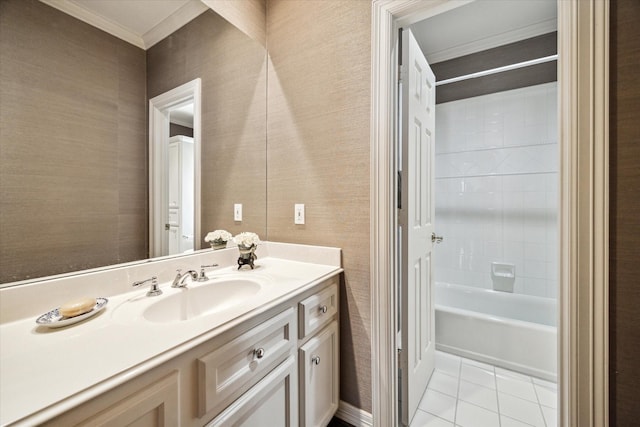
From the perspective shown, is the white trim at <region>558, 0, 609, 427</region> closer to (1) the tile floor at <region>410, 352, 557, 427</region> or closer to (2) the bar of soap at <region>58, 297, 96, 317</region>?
(1) the tile floor at <region>410, 352, 557, 427</region>

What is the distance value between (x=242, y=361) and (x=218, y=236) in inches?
31.0

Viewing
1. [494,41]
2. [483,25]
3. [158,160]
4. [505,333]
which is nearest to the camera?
[158,160]

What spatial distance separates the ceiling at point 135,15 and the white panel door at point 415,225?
3.57 feet

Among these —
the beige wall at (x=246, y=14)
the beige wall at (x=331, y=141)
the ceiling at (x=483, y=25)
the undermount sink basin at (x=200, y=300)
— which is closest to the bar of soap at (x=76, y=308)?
the undermount sink basin at (x=200, y=300)

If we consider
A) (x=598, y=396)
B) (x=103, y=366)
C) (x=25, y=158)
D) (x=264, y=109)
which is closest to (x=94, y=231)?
(x=25, y=158)

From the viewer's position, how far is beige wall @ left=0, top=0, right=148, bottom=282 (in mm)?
777

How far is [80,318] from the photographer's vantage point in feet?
2.41

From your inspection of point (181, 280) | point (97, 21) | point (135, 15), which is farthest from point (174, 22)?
point (181, 280)

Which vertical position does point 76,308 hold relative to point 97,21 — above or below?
below

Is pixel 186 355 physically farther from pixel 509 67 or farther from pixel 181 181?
pixel 509 67

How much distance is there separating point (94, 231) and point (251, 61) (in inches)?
48.4

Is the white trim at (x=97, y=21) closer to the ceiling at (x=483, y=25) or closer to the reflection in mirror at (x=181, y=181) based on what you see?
the reflection in mirror at (x=181, y=181)

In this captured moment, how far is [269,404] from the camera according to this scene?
884 millimetres

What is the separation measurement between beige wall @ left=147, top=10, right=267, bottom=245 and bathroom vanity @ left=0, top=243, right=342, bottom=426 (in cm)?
36
